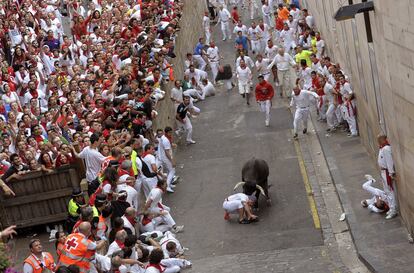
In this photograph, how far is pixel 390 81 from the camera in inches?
692

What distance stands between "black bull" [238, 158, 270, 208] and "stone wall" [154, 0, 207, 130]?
14.0 feet

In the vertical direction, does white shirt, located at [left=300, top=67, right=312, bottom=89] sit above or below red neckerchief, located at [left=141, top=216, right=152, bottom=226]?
above

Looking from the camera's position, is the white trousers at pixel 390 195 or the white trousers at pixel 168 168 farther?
the white trousers at pixel 168 168

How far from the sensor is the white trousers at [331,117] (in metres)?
25.1

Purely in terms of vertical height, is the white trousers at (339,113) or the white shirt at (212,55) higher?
the white shirt at (212,55)

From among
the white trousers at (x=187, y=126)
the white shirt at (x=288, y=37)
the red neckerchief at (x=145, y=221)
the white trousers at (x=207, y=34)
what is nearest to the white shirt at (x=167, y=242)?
the red neckerchief at (x=145, y=221)

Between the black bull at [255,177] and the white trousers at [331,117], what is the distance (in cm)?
481

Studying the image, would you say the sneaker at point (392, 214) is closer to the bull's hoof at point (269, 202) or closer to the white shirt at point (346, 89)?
the bull's hoof at point (269, 202)

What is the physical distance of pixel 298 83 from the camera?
2617 centimetres

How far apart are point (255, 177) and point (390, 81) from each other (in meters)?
4.19

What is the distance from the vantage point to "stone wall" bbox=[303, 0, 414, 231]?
53.0 ft

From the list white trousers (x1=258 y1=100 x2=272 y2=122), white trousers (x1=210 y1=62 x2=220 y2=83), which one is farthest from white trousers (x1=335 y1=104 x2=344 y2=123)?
white trousers (x1=210 y1=62 x2=220 y2=83)

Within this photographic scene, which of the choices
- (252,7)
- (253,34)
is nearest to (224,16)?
(252,7)

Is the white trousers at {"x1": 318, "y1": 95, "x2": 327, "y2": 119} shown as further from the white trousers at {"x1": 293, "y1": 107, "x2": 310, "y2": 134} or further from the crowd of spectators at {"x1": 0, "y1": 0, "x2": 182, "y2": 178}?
the crowd of spectators at {"x1": 0, "y1": 0, "x2": 182, "y2": 178}
